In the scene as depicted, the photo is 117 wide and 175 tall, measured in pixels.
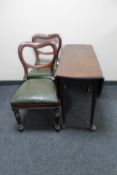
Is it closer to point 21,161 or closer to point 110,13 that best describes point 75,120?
point 21,161

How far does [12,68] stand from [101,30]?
1.51 metres

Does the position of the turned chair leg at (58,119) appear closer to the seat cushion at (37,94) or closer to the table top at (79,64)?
the seat cushion at (37,94)

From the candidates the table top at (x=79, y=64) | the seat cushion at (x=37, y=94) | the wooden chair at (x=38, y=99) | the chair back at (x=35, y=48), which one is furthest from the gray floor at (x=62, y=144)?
the table top at (x=79, y=64)

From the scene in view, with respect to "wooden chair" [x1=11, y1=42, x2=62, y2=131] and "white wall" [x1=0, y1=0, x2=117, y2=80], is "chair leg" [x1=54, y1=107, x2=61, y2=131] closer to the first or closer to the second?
"wooden chair" [x1=11, y1=42, x2=62, y2=131]

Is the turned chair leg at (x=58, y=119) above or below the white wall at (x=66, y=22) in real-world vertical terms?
below

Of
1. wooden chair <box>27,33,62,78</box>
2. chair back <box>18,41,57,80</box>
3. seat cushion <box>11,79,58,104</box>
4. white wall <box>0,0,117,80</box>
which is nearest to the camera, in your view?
seat cushion <box>11,79,58,104</box>

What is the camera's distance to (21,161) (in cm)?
163

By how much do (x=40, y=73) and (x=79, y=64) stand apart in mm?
622

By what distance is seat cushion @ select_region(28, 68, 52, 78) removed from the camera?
217 centimetres

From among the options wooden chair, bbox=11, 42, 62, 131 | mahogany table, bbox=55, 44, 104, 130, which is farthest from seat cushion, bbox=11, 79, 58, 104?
mahogany table, bbox=55, 44, 104, 130

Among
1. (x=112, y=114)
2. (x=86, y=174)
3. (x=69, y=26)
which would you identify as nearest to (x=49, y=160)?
(x=86, y=174)

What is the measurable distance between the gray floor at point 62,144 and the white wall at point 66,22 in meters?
0.91

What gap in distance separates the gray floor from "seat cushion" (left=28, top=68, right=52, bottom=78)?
0.48 metres

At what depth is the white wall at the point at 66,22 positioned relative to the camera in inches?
92.2
